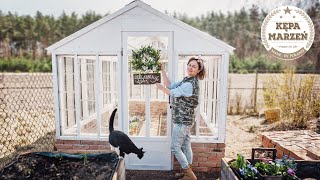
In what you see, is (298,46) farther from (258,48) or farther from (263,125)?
(258,48)

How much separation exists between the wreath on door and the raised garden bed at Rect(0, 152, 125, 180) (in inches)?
56.7

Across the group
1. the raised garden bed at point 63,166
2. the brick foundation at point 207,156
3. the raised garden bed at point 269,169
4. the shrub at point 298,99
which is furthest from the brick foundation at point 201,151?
the shrub at point 298,99

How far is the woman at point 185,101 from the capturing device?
398 centimetres

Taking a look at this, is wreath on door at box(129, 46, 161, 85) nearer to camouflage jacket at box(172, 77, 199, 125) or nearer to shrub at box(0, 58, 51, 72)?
camouflage jacket at box(172, 77, 199, 125)

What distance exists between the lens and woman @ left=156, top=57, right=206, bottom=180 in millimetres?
3977

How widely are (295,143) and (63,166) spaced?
4710 millimetres

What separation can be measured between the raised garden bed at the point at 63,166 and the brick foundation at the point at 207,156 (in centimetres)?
209

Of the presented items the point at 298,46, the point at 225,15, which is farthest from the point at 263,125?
the point at 225,15

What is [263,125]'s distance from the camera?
8.71 metres

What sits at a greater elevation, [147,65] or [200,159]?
[147,65]

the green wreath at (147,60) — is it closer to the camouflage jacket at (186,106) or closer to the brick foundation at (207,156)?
the camouflage jacket at (186,106)

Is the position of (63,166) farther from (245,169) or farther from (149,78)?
(245,169)

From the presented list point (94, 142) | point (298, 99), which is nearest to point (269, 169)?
point (94, 142)

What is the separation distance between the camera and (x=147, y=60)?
428 cm
